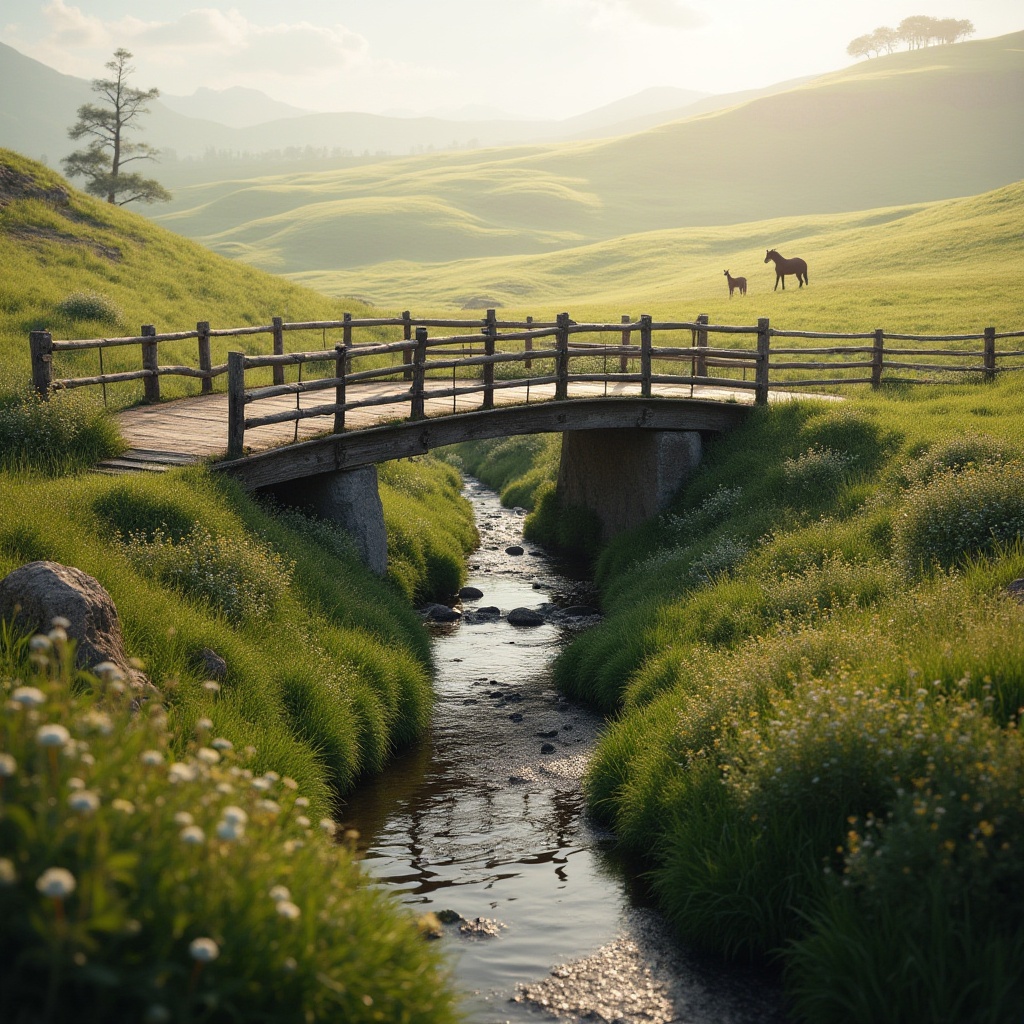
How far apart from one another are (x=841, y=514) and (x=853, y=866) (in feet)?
29.7

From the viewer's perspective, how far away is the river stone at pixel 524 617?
15656mm

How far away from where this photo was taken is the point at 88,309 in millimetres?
25250

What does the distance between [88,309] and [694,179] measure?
4346 inches

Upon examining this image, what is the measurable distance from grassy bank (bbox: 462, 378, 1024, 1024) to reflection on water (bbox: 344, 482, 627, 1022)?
474 mm

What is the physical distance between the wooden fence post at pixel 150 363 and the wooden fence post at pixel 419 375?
392cm

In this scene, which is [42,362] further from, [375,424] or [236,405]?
[375,424]

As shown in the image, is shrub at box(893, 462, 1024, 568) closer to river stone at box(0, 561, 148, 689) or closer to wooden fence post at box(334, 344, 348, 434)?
wooden fence post at box(334, 344, 348, 434)

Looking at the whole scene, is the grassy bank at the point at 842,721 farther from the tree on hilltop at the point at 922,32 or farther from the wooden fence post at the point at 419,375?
the tree on hilltop at the point at 922,32

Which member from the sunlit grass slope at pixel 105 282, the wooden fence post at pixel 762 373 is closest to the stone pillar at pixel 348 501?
the sunlit grass slope at pixel 105 282

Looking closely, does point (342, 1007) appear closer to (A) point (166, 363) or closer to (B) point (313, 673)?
(B) point (313, 673)

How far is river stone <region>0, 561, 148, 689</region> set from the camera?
24.9ft

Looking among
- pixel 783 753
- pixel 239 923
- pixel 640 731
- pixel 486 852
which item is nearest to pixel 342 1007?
pixel 239 923

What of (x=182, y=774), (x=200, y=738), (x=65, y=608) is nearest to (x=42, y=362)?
(x=65, y=608)

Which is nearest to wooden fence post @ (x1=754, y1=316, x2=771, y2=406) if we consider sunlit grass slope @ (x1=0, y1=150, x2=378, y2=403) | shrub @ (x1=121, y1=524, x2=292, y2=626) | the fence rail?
the fence rail
